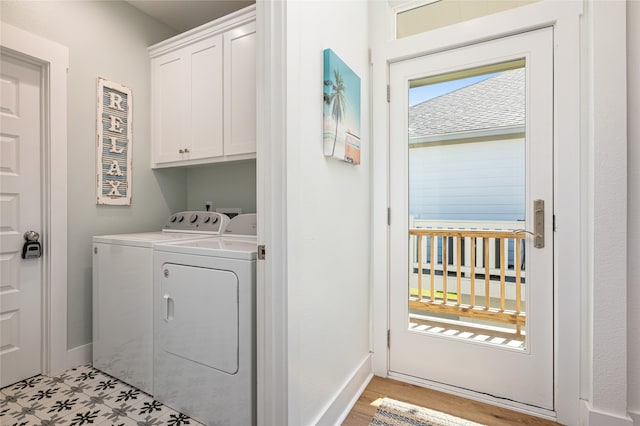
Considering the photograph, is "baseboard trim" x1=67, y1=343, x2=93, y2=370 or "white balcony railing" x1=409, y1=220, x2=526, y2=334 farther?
"baseboard trim" x1=67, y1=343, x2=93, y2=370

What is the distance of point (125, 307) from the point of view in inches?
74.5

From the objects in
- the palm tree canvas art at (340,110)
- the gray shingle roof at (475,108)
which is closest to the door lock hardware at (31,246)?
the palm tree canvas art at (340,110)

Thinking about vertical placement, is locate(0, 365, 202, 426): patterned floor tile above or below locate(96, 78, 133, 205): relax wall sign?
below

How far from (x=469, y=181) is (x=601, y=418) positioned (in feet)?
4.34

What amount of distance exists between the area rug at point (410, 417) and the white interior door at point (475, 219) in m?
0.28

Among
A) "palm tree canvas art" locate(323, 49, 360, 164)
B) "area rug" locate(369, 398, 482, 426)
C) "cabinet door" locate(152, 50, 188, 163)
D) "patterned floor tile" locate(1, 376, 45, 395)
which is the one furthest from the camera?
"cabinet door" locate(152, 50, 188, 163)

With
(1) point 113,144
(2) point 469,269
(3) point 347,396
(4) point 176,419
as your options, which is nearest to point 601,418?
(2) point 469,269

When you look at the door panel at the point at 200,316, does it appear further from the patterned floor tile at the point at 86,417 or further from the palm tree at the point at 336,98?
the palm tree at the point at 336,98

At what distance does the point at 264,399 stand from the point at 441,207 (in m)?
1.48

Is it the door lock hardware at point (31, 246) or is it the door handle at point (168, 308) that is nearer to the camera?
the door handle at point (168, 308)

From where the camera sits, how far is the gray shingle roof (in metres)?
1.79

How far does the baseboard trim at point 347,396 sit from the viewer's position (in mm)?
1533

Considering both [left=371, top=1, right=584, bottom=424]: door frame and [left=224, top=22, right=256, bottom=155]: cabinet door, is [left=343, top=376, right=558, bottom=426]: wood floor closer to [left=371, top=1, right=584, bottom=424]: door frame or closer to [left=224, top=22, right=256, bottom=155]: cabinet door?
Result: [left=371, top=1, right=584, bottom=424]: door frame

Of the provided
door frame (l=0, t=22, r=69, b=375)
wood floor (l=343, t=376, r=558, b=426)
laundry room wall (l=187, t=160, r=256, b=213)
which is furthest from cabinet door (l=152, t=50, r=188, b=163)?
wood floor (l=343, t=376, r=558, b=426)
